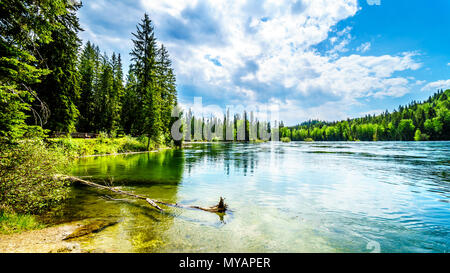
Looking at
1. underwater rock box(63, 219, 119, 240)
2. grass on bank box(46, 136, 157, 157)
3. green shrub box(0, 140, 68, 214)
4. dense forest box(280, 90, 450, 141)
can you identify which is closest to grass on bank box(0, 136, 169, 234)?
green shrub box(0, 140, 68, 214)

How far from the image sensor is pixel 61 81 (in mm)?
23750

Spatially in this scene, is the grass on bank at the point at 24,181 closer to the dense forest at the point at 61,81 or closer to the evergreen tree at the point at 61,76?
the dense forest at the point at 61,81

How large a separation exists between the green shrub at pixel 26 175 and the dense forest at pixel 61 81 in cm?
54

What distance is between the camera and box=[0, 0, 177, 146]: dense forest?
7.58 meters

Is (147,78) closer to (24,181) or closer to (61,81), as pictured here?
(61,81)

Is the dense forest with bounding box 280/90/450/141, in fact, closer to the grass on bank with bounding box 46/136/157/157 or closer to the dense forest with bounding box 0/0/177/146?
the dense forest with bounding box 0/0/177/146

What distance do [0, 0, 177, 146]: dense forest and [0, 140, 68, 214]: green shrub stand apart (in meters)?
0.54

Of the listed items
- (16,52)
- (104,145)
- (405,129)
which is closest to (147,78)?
(104,145)

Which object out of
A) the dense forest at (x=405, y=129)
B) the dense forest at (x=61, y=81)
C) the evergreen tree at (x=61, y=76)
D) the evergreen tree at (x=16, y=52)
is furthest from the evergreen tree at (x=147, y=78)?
the dense forest at (x=405, y=129)

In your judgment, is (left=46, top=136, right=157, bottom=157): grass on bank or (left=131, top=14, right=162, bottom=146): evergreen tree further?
(left=131, top=14, right=162, bottom=146): evergreen tree

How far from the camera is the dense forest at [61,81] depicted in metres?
7.58

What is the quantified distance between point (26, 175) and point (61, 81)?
21.6 meters
